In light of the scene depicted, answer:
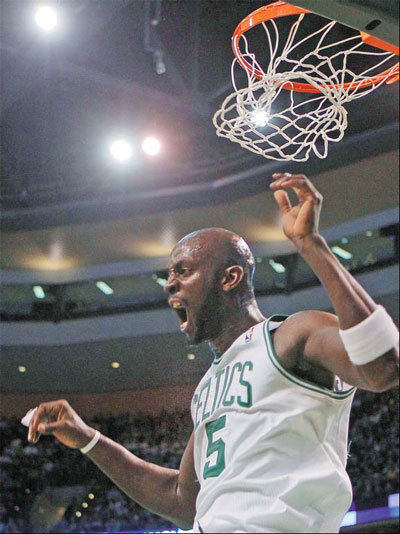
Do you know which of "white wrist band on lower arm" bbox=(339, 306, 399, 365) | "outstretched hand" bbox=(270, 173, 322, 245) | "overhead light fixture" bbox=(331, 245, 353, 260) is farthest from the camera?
"overhead light fixture" bbox=(331, 245, 353, 260)

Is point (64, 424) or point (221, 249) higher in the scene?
point (221, 249)

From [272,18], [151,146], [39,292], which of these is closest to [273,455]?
[272,18]

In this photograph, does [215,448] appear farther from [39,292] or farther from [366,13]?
[39,292]

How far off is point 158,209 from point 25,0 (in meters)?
4.13

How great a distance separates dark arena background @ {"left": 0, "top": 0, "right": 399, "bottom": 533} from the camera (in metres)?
8.45

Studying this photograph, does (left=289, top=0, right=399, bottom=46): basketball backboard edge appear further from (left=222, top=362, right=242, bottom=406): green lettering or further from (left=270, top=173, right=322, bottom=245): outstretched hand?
(left=222, top=362, right=242, bottom=406): green lettering

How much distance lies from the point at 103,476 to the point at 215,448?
32.2 ft

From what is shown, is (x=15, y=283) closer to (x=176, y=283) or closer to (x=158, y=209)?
(x=158, y=209)

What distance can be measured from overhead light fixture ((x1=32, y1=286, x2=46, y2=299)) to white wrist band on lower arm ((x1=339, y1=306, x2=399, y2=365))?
37.9 ft

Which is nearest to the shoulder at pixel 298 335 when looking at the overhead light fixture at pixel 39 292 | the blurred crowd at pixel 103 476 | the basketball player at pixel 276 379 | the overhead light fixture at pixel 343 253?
the basketball player at pixel 276 379

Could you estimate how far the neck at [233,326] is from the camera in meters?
2.33

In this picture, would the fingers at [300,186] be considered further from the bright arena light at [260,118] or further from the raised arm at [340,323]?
the bright arena light at [260,118]

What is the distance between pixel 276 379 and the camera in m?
2.04

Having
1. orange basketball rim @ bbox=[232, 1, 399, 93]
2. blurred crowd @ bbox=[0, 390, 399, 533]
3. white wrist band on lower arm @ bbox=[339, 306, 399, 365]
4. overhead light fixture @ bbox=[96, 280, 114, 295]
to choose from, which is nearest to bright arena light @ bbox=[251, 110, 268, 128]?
orange basketball rim @ bbox=[232, 1, 399, 93]
